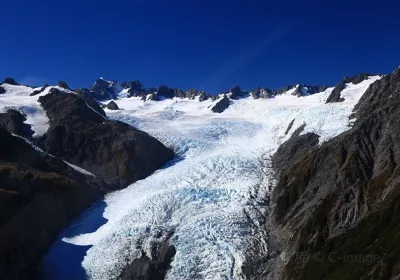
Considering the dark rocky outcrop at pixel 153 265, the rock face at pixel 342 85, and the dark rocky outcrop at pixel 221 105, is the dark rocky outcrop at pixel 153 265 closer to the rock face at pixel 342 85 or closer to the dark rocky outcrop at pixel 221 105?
the rock face at pixel 342 85

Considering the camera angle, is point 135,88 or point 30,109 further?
point 135,88

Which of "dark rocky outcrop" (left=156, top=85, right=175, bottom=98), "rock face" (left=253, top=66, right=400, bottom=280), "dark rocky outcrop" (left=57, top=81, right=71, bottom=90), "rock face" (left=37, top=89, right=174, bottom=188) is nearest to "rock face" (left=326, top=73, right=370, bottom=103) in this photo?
"rock face" (left=37, top=89, right=174, bottom=188)

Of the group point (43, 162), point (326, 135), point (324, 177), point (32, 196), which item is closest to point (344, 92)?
point (326, 135)

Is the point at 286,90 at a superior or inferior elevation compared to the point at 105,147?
superior

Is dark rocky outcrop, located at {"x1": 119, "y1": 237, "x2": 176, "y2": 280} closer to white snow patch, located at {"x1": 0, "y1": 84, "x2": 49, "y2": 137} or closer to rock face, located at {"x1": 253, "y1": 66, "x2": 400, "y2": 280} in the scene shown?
rock face, located at {"x1": 253, "y1": 66, "x2": 400, "y2": 280}

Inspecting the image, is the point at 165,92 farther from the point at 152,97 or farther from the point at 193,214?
the point at 193,214

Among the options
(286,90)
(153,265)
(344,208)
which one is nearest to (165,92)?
(286,90)
